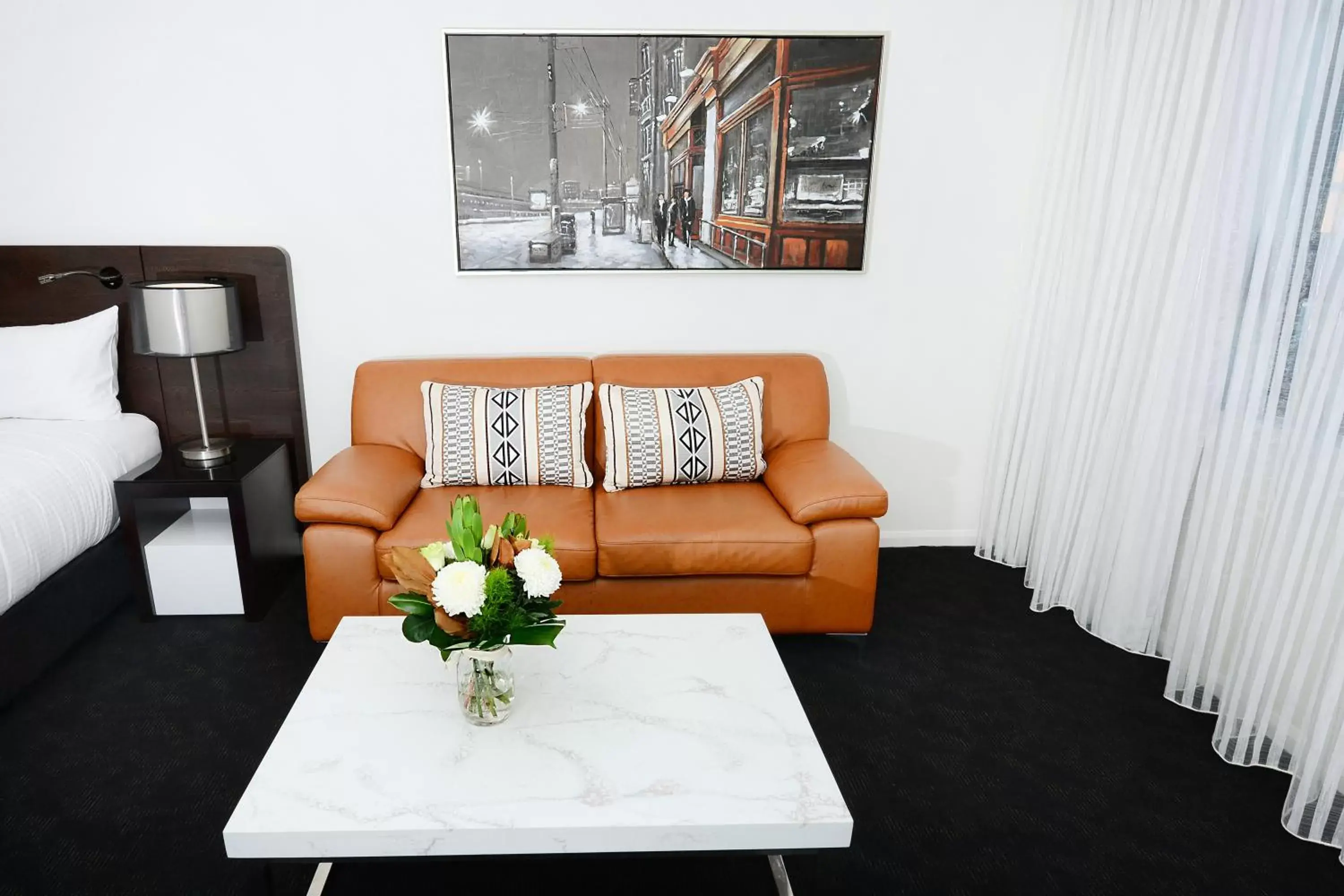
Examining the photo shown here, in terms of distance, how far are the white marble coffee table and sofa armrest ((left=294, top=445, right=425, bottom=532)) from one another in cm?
60

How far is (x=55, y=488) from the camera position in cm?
265

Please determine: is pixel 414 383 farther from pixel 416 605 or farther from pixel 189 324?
pixel 416 605

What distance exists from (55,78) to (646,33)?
2141 mm

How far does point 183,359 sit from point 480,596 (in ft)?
7.75

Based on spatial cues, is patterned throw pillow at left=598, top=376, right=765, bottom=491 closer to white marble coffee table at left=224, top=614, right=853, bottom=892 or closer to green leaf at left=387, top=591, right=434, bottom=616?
white marble coffee table at left=224, top=614, right=853, bottom=892

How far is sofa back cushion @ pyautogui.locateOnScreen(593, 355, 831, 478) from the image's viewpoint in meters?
3.27

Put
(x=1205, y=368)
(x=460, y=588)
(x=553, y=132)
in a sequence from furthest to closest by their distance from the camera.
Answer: (x=553, y=132) → (x=1205, y=368) → (x=460, y=588)

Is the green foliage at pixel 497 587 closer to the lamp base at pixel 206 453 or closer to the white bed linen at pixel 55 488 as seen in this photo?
the white bed linen at pixel 55 488

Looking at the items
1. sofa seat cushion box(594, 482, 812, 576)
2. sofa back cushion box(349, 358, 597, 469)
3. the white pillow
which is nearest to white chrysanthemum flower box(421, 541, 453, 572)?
sofa seat cushion box(594, 482, 812, 576)

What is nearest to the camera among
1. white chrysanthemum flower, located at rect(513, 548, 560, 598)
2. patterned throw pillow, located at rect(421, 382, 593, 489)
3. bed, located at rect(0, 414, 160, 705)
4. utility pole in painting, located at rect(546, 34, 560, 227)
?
white chrysanthemum flower, located at rect(513, 548, 560, 598)

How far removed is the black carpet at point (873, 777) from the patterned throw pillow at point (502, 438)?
772 millimetres

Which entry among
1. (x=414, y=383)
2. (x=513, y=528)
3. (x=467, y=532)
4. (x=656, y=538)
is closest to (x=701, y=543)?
(x=656, y=538)

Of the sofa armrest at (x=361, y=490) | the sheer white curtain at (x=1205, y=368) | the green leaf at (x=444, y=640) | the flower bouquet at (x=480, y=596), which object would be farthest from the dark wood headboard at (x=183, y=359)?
the sheer white curtain at (x=1205, y=368)

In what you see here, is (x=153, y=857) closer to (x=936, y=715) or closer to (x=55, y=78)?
(x=936, y=715)
